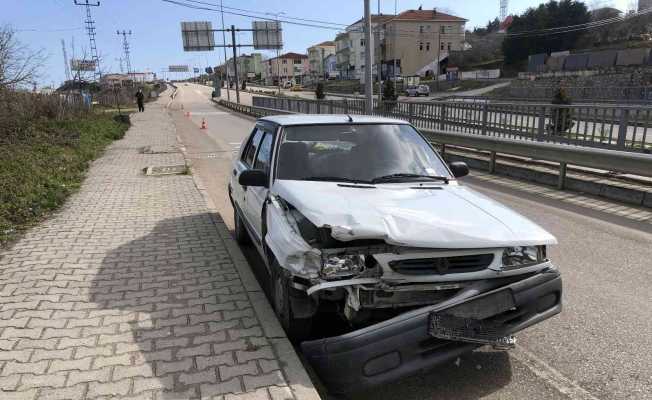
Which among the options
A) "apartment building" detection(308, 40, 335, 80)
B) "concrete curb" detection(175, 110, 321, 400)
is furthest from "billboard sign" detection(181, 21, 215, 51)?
"apartment building" detection(308, 40, 335, 80)

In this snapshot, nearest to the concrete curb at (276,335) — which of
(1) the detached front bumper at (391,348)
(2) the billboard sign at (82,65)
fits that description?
(1) the detached front bumper at (391,348)

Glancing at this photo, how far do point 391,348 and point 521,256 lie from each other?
3.64ft

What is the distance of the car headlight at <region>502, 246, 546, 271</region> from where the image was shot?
10.7ft

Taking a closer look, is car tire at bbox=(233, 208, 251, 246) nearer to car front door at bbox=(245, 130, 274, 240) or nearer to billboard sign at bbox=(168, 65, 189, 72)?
car front door at bbox=(245, 130, 274, 240)

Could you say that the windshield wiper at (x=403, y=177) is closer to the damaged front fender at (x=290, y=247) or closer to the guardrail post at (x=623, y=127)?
the damaged front fender at (x=290, y=247)

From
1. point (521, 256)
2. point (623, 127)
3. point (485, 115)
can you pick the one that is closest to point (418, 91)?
point (485, 115)

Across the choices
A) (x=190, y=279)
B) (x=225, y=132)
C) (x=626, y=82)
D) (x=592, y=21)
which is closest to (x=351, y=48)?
(x=592, y=21)

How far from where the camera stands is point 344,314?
128 inches

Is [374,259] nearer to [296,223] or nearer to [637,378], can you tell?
[296,223]

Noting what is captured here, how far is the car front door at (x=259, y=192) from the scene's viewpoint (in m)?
4.59

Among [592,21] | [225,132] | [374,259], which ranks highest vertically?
[592,21]

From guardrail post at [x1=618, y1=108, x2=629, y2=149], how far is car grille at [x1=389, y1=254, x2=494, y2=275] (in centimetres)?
799

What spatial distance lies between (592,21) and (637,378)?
87.4m

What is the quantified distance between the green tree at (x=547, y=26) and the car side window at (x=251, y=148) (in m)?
81.6
